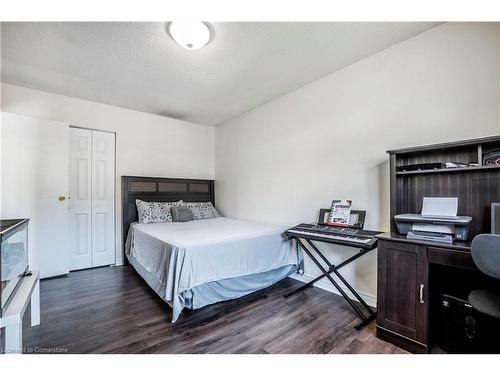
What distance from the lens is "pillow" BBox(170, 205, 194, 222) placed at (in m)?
3.70

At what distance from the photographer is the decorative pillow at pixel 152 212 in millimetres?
3555

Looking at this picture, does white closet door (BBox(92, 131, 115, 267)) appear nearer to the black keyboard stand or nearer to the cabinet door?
the black keyboard stand

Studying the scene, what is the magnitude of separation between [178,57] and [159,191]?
2.33 m

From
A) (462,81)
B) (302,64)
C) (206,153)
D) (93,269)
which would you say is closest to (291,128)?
(302,64)

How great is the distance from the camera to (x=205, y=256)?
217cm

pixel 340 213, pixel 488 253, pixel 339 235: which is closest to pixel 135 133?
pixel 340 213

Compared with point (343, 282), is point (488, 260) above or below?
above

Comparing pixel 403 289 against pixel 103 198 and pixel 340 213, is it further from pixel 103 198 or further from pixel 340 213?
pixel 103 198

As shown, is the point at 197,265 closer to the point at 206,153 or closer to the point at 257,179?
the point at 257,179

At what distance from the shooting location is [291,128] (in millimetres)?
3223

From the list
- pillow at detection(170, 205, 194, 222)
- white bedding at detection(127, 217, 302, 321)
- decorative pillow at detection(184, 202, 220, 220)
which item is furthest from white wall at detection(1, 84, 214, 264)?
white bedding at detection(127, 217, 302, 321)

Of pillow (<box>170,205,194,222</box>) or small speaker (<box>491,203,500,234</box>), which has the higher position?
small speaker (<box>491,203,500,234</box>)

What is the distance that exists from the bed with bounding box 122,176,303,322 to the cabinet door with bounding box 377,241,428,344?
3.93 ft

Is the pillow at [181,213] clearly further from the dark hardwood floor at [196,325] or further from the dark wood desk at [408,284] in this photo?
the dark wood desk at [408,284]
